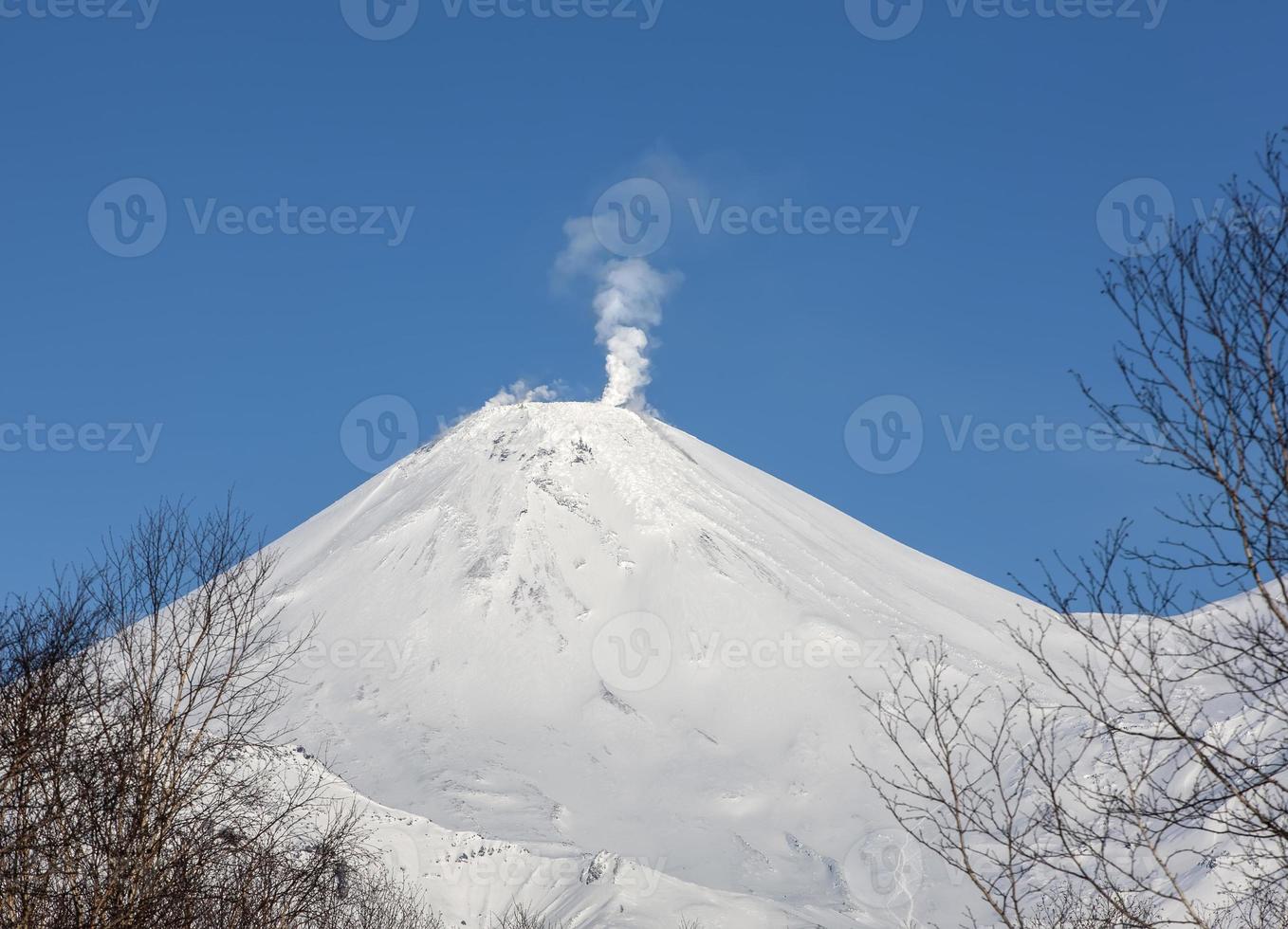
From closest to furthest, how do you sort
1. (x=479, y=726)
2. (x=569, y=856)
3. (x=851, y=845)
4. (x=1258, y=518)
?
1. (x=1258, y=518)
2. (x=569, y=856)
3. (x=851, y=845)
4. (x=479, y=726)

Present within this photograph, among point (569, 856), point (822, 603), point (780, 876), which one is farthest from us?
point (822, 603)

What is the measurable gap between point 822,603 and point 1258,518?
177289 millimetres

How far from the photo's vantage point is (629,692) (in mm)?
168750

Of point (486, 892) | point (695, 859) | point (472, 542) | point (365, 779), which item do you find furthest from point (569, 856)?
point (472, 542)

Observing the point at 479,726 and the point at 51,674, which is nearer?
the point at 51,674

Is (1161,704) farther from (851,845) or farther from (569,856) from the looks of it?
(851,845)

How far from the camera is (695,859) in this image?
120 metres

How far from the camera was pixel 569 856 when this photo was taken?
10069 centimetres

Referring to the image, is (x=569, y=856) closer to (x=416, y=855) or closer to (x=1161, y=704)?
(x=416, y=855)

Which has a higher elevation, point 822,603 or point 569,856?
point 822,603

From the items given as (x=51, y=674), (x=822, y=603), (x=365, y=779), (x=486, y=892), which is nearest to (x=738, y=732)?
(x=822, y=603)

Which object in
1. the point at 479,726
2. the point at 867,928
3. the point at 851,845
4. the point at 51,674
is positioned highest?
the point at 479,726

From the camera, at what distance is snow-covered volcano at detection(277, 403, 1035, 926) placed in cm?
12556

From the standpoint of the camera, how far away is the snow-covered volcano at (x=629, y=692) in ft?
412
